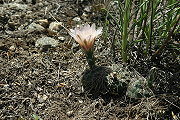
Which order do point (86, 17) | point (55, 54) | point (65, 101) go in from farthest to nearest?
point (86, 17) < point (55, 54) < point (65, 101)

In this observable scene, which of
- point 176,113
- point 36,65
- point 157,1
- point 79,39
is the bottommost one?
point 176,113

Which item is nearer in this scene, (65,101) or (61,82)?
(65,101)

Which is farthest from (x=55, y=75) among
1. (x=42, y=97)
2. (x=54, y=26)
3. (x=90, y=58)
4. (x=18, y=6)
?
(x=18, y=6)

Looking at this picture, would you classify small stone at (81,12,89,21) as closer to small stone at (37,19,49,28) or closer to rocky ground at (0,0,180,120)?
rocky ground at (0,0,180,120)

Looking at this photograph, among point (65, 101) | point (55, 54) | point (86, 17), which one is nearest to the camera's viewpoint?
point (65, 101)

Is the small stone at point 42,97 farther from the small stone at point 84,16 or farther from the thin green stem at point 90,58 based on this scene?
the small stone at point 84,16

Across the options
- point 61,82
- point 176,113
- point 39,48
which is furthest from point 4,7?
point 176,113

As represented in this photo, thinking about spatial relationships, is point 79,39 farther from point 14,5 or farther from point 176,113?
point 14,5

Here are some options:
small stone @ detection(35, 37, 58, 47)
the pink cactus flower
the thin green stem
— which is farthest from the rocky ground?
the pink cactus flower

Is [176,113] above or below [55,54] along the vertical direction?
below
